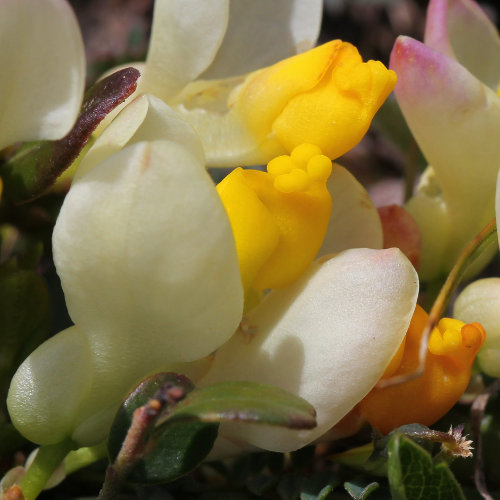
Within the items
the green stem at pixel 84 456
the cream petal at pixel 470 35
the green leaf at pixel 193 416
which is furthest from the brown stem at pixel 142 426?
the cream petal at pixel 470 35

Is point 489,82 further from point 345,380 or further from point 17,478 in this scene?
point 17,478

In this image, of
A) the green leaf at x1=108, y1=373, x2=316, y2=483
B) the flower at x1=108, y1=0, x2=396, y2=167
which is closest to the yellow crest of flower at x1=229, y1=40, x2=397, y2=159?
the flower at x1=108, y1=0, x2=396, y2=167

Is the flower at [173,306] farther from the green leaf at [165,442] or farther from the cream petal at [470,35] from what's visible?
the cream petal at [470,35]

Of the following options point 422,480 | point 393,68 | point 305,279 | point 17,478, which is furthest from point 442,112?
point 17,478

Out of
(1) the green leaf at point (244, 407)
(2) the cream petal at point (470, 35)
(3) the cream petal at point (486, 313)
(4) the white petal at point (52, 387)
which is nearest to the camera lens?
(1) the green leaf at point (244, 407)

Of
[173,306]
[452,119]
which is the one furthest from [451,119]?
[173,306]

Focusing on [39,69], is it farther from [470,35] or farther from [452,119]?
[470,35]

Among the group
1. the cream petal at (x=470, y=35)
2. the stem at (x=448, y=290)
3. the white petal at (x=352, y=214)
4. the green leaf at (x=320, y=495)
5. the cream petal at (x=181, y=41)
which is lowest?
the green leaf at (x=320, y=495)

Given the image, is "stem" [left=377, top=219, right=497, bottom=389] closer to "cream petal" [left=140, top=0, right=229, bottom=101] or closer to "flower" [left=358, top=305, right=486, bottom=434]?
"flower" [left=358, top=305, right=486, bottom=434]
